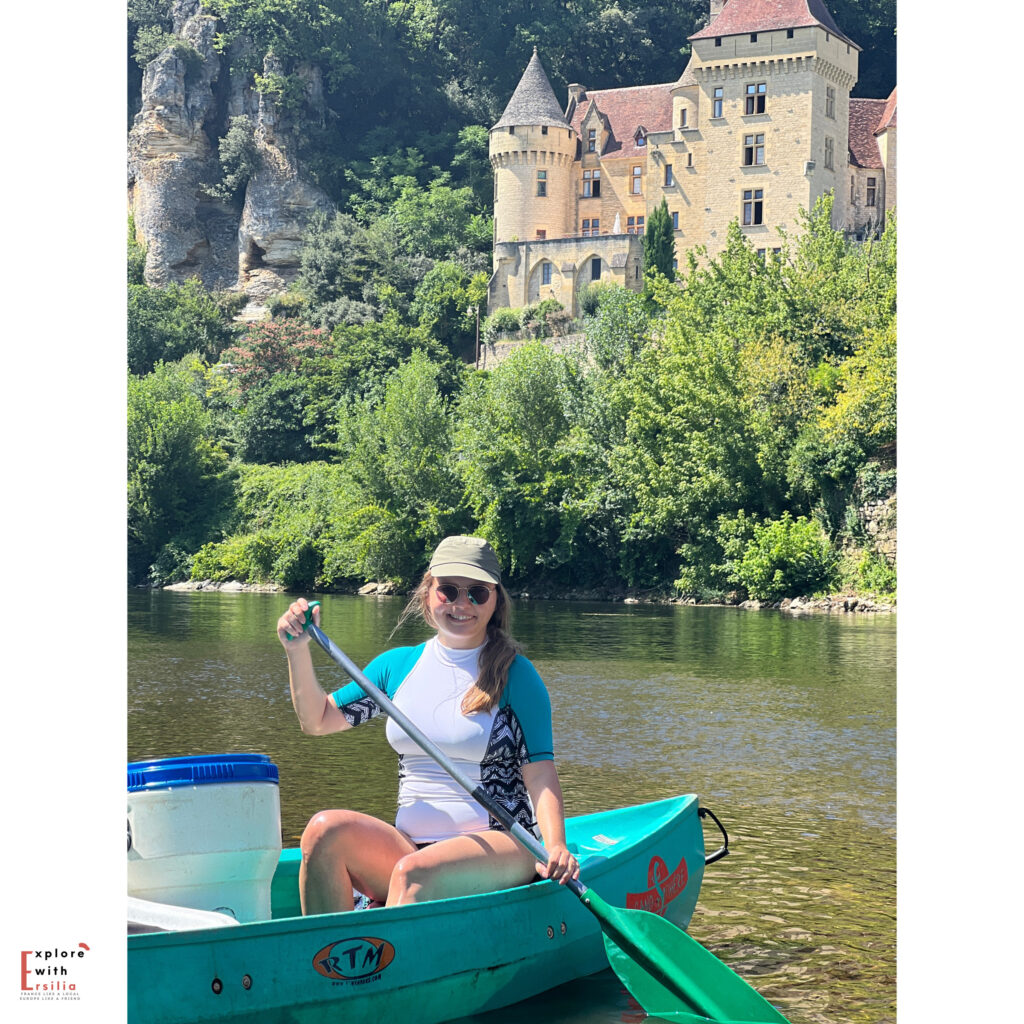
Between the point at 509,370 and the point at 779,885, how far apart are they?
2751 cm

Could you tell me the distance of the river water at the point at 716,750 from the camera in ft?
17.1

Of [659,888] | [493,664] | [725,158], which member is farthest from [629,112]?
[493,664]

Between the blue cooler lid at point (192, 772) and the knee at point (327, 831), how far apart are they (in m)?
0.20

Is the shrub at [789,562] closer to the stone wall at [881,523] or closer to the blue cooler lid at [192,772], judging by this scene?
the stone wall at [881,523]

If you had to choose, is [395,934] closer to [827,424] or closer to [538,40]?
[827,424]

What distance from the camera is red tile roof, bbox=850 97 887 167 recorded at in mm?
48406

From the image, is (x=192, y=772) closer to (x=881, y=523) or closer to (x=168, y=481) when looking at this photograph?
(x=881, y=523)

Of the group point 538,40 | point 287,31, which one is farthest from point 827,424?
point 287,31

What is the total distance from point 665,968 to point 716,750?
5.47 meters

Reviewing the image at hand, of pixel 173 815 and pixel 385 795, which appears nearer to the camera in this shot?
pixel 173 815

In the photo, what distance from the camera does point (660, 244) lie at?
46.4 metres
